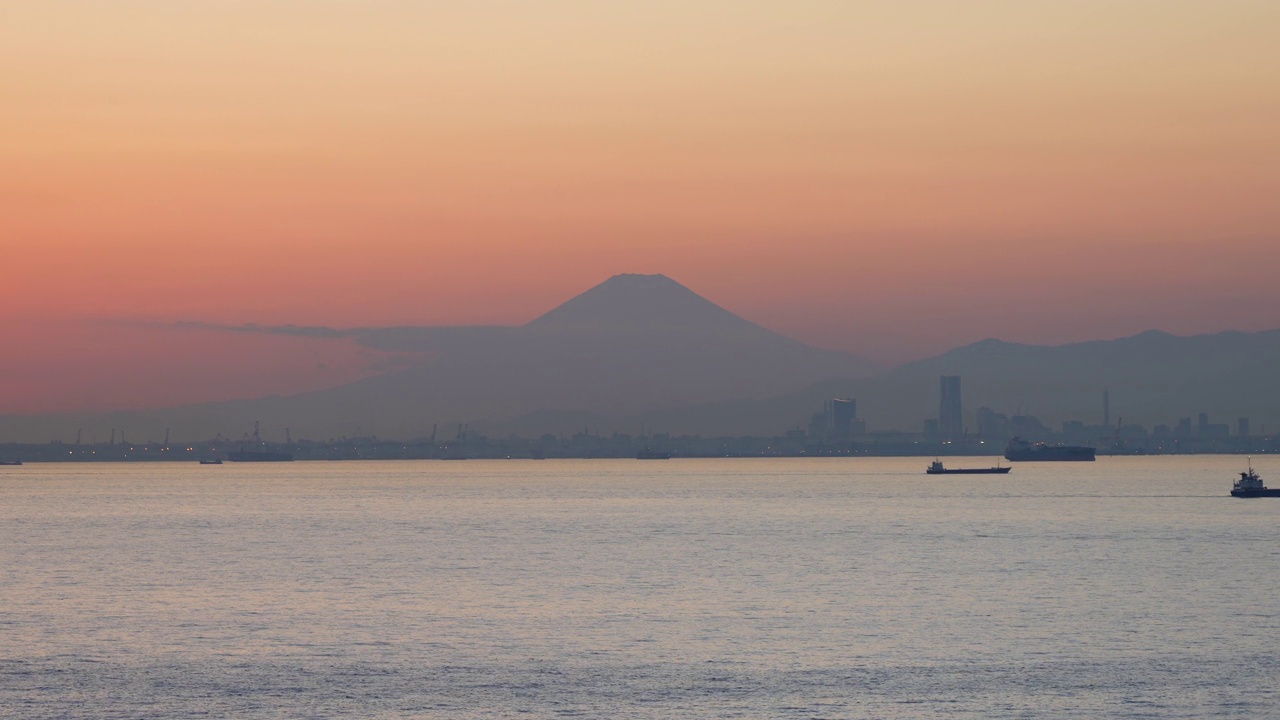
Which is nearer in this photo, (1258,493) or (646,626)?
(646,626)

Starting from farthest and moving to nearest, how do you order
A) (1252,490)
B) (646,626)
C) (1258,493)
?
1. (1252,490)
2. (1258,493)
3. (646,626)

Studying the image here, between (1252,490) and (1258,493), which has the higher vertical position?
(1252,490)

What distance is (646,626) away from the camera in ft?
213

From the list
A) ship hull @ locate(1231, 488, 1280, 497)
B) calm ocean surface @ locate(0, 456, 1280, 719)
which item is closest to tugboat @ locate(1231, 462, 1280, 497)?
ship hull @ locate(1231, 488, 1280, 497)

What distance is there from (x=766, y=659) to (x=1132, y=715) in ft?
47.0

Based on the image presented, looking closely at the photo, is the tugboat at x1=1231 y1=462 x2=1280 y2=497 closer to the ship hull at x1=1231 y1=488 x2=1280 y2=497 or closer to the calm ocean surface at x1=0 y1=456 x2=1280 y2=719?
the ship hull at x1=1231 y1=488 x2=1280 y2=497

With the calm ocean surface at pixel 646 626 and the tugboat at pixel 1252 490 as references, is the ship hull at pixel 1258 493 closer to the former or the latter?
the tugboat at pixel 1252 490

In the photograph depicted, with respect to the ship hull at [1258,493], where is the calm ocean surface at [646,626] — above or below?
below

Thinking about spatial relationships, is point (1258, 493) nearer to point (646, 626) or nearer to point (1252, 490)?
point (1252, 490)

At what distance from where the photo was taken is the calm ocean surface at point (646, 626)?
48156mm

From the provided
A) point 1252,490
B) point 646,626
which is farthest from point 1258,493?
point 646,626

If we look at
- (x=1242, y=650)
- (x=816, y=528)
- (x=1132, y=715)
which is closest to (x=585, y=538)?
(x=816, y=528)

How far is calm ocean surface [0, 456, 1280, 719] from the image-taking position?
48.2 metres

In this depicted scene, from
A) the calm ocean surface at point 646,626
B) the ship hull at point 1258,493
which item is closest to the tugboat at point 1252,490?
the ship hull at point 1258,493
